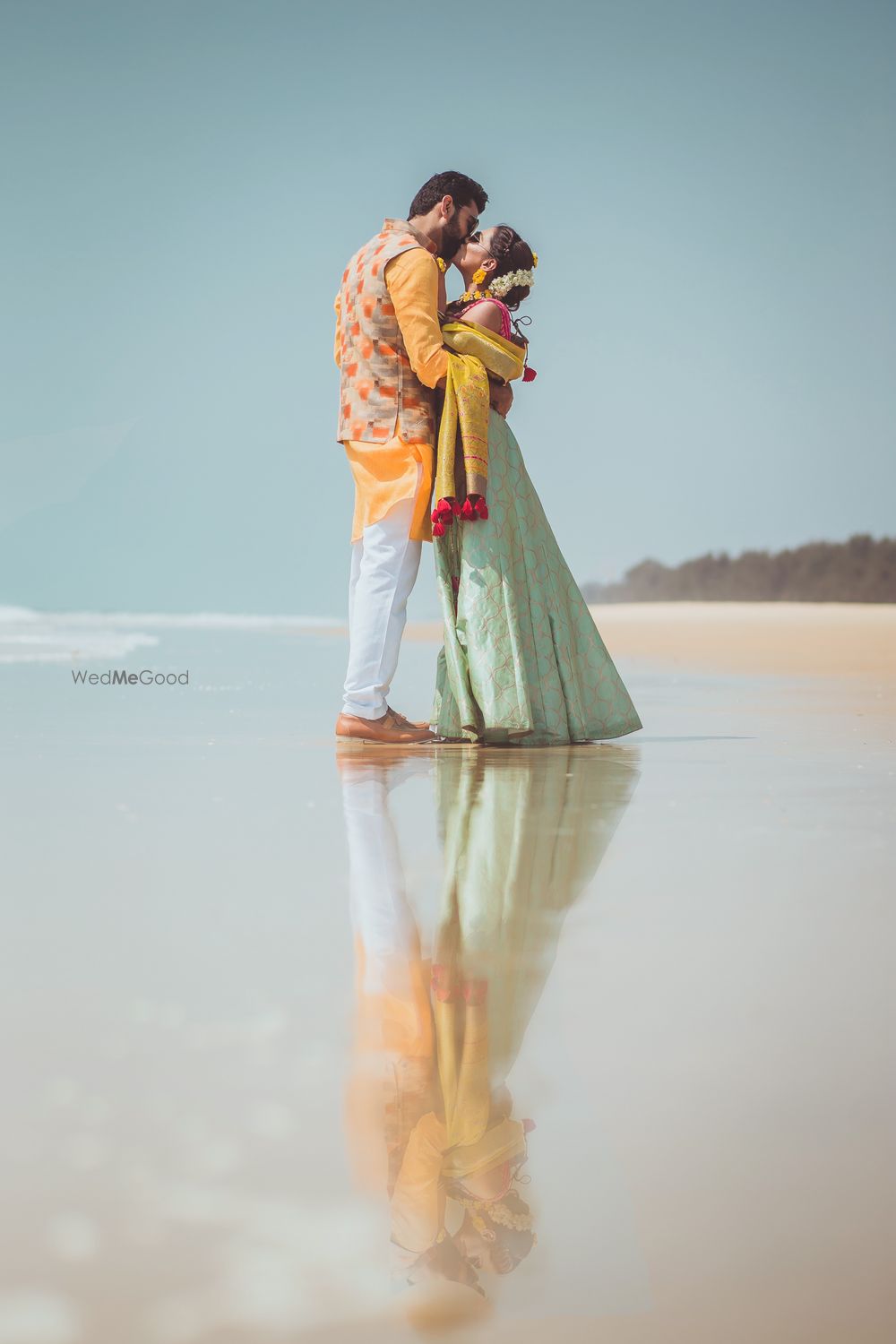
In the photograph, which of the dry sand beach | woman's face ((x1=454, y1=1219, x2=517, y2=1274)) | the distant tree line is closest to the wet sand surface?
woman's face ((x1=454, y1=1219, x2=517, y2=1274))

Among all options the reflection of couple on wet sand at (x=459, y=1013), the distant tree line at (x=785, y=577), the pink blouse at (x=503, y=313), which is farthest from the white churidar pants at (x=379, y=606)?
the distant tree line at (x=785, y=577)

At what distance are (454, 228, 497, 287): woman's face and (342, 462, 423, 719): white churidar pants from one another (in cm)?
51

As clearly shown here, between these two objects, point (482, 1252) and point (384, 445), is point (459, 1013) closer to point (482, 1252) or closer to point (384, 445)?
point (482, 1252)

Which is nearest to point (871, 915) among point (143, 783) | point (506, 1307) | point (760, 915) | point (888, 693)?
point (760, 915)

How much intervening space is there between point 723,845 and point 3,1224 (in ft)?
4.04

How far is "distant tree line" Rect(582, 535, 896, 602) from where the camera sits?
55.6 feet

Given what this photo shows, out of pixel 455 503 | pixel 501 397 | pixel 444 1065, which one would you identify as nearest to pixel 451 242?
pixel 501 397

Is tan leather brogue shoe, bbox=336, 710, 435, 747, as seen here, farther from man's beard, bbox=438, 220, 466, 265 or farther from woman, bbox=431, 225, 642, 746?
man's beard, bbox=438, 220, 466, 265

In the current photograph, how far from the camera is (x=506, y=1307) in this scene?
59cm

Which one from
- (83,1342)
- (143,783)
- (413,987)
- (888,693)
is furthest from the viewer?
(888,693)

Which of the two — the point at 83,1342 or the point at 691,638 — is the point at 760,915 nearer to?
the point at 83,1342

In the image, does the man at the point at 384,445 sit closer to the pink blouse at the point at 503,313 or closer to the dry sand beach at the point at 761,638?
the pink blouse at the point at 503,313

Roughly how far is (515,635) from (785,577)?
15576mm

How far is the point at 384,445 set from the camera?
120 inches
